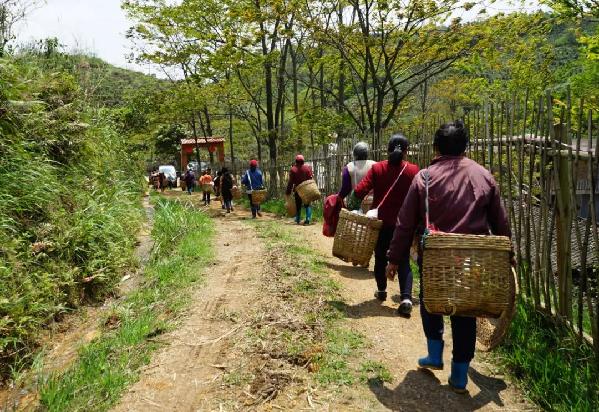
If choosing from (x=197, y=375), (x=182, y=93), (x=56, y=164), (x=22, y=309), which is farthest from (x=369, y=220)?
(x=182, y=93)

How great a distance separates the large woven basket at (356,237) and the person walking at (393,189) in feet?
0.44

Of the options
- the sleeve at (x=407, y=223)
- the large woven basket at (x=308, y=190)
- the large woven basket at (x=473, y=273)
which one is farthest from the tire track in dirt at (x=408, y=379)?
the large woven basket at (x=308, y=190)

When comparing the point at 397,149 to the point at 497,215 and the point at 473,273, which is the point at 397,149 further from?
the point at 473,273

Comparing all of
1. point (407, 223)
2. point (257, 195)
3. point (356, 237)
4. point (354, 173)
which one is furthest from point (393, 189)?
point (257, 195)

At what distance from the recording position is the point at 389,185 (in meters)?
4.52

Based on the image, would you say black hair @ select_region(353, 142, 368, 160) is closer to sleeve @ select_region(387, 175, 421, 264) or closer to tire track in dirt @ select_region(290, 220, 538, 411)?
tire track in dirt @ select_region(290, 220, 538, 411)

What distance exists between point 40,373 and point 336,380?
2.58 metres

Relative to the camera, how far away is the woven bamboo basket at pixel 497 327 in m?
2.91

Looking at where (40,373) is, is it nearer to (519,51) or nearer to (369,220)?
(369,220)

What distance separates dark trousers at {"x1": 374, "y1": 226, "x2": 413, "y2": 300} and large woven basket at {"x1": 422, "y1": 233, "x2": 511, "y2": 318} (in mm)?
1568

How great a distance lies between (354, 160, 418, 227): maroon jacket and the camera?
4.45m

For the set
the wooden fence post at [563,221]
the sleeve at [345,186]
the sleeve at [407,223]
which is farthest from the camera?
the sleeve at [345,186]

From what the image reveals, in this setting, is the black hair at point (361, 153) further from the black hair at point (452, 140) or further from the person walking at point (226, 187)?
the person walking at point (226, 187)

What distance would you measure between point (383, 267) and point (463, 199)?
2.03m
